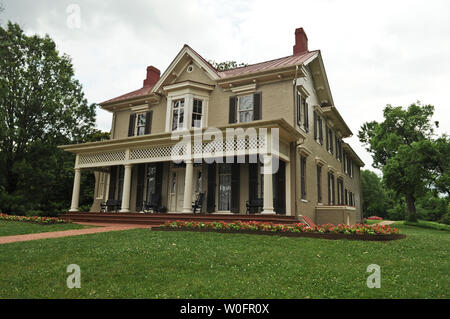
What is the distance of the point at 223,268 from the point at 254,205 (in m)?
7.18

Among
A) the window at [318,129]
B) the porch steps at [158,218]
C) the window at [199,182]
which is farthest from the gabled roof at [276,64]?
the porch steps at [158,218]

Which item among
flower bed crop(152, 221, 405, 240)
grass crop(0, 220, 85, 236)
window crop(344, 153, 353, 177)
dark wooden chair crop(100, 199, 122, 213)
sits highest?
window crop(344, 153, 353, 177)

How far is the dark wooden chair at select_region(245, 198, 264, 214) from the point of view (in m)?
12.6

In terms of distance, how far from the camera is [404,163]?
2345 cm

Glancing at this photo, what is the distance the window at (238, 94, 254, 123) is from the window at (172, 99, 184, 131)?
2875mm

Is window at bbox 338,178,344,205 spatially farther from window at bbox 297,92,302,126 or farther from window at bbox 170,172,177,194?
window at bbox 170,172,177,194

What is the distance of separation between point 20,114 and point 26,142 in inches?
78.1

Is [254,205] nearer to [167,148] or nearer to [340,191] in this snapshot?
[167,148]

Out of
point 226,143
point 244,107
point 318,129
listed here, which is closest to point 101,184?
point 244,107

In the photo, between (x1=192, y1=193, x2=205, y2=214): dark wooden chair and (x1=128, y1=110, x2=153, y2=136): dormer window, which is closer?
(x1=192, y1=193, x2=205, y2=214): dark wooden chair

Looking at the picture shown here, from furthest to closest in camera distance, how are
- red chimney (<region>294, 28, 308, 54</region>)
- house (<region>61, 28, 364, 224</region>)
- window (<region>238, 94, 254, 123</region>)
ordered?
red chimney (<region>294, 28, 308, 54</region>), window (<region>238, 94, 254, 123</region>), house (<region>61, 28, 364, 224</region>)

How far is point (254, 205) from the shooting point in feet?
41.5

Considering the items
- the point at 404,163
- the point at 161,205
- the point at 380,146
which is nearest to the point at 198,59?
the point at 161,205

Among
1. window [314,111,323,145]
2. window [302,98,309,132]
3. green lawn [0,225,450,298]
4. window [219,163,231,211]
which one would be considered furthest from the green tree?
green lawn [0,225,450,298]
